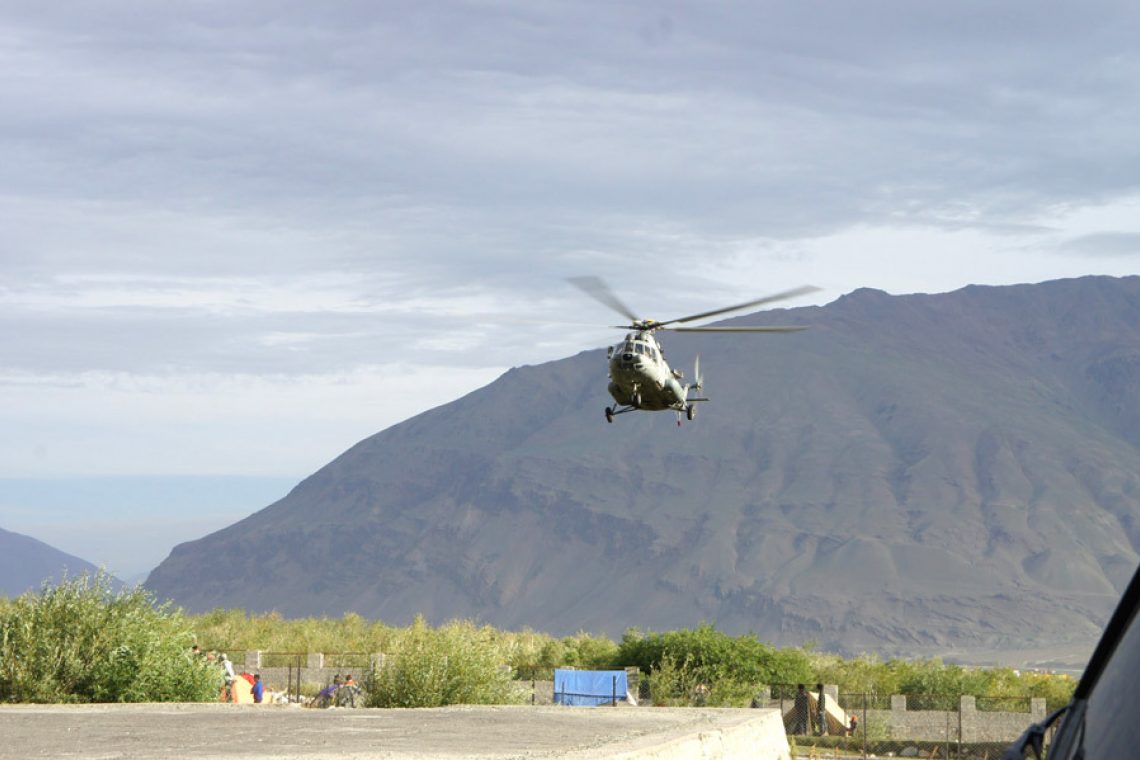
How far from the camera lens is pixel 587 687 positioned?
42281 millimetres

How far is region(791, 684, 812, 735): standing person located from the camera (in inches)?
1590

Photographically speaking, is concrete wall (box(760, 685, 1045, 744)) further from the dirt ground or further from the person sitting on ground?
the dirt ground

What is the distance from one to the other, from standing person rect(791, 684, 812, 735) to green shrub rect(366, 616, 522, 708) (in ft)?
44.5

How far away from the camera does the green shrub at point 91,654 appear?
2533 centimetres

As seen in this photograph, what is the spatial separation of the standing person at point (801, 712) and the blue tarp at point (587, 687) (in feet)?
15.5

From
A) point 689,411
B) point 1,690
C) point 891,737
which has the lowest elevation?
point 891,737

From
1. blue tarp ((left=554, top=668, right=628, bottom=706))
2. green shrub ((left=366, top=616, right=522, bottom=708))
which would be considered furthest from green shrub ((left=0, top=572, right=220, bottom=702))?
blue tarp ((left=554, top=668, right=628, bottom=706))

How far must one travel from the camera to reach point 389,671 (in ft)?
95.9

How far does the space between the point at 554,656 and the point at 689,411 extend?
1059 inches

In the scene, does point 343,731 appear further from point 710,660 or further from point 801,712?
point 710,660

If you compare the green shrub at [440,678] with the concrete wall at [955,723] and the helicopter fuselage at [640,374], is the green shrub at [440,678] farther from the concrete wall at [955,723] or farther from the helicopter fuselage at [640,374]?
the concrete wall at [955,723]

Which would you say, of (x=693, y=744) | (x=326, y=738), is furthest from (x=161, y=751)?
(x=693, y=744)

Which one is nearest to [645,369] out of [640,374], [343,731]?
[640,374]

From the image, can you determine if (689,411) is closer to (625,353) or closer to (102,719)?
(625,353)
